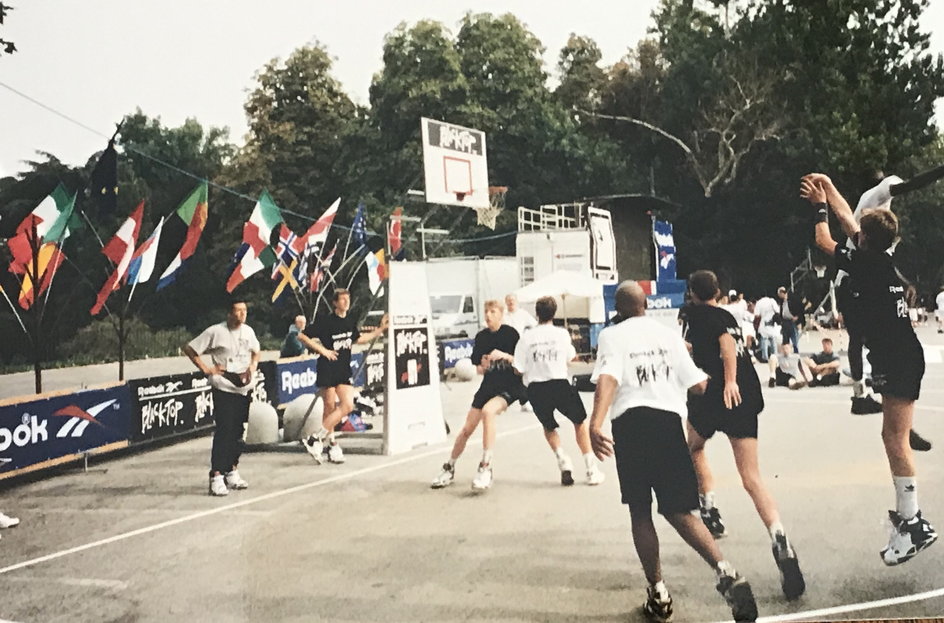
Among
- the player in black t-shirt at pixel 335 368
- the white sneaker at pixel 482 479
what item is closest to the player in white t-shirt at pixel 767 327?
the white sneaker at pixel 482 479

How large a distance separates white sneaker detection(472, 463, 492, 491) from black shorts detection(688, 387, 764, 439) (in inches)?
46.0

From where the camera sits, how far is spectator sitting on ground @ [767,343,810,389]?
4059 mm

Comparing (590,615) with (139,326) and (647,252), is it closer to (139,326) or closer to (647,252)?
(647,252)

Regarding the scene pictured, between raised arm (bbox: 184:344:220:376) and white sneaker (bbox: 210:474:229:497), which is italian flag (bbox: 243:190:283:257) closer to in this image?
Answer: raised arm (bbox: 184:344:220:376)

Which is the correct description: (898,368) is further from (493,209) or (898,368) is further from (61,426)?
(61,426)

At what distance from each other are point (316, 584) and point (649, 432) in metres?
1.38

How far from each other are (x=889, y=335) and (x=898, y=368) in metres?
0.15

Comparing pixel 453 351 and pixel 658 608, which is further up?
pixel 453 351

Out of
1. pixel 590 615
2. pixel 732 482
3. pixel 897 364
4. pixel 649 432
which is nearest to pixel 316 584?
pixel 590 615

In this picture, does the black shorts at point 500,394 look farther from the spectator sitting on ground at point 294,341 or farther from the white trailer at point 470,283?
the spectator sitting on ground at point 294,341

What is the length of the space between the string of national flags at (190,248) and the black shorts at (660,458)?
164 cm

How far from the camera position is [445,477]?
416cm

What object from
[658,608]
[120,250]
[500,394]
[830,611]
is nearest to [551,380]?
[500,394]

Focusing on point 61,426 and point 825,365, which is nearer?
point 825,365
